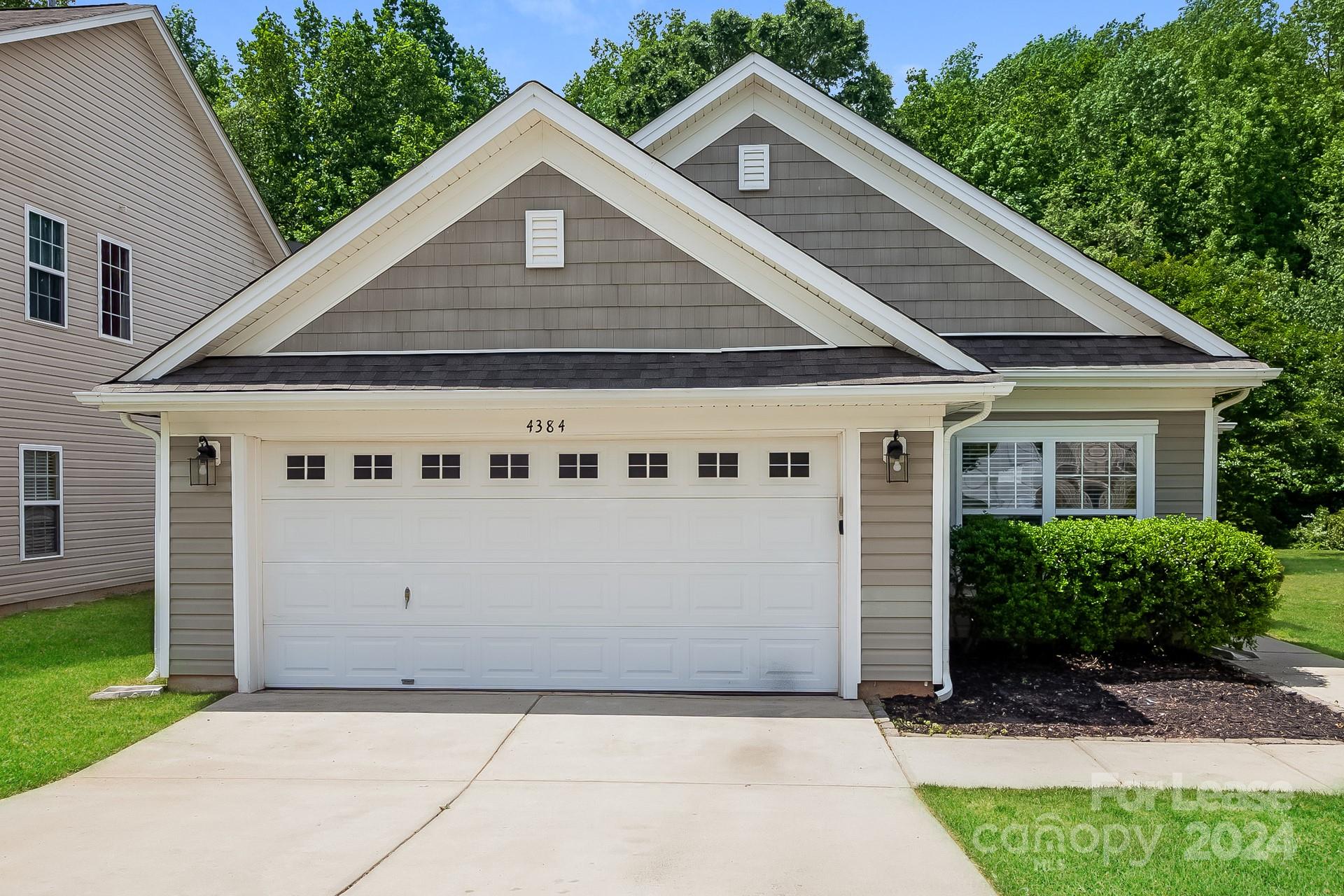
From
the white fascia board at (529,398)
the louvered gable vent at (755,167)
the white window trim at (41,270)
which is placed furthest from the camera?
the white window trim at (41,270)

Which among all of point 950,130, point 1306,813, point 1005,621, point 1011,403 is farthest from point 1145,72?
point 1306,813

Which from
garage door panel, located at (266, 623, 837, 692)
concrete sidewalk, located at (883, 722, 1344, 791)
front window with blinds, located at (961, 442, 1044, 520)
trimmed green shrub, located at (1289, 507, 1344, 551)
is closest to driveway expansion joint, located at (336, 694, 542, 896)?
garage door panel, located at (266, 623, 837, 692)

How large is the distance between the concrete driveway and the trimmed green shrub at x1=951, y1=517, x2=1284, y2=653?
84.2 inches

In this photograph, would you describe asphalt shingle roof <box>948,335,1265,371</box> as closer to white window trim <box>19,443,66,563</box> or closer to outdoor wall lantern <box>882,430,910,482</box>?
outdoor wall lantern <box>882,430,910,482</box>

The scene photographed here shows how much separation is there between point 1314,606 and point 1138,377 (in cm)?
654

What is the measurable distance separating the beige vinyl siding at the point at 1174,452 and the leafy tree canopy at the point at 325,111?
24.5m

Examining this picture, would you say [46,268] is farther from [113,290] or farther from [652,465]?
[652,465]

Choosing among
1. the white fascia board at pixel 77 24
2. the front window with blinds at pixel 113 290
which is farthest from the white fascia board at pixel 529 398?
the front window with blinds at pixel 113 290

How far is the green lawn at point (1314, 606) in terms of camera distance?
1080 cm

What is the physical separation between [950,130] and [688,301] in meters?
29.0

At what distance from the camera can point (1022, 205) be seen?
30172mm

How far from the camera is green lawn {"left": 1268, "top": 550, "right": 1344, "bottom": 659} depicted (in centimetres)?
1080

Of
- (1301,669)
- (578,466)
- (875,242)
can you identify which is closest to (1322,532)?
(1301,669)

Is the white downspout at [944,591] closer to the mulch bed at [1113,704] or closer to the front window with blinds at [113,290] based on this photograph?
the mulch bed at [1113,704]
